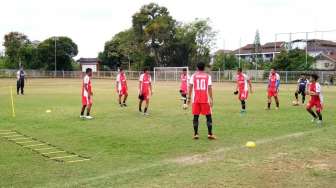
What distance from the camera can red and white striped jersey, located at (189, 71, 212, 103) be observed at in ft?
39.6

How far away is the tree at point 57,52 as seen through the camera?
8681cm

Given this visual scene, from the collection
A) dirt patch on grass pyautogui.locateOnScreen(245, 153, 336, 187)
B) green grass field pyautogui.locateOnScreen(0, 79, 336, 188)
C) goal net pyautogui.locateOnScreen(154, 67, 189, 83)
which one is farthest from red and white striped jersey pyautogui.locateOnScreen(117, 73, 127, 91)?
goal net pyautogui.locateOnScreen(154, 67, 189, 83)

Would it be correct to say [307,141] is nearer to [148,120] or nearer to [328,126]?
[328,126]

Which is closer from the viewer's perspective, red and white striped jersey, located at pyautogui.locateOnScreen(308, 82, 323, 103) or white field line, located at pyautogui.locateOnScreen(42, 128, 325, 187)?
white field line, located at pyautogui.locateOnScreen(42, 128, 325, 187)

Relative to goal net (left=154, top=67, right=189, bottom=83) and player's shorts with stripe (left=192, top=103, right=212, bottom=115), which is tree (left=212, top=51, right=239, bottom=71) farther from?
player's shorts with stripe (left=192, top=103, right=212, bottom=115)

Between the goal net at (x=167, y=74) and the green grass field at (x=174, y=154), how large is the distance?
52450mm

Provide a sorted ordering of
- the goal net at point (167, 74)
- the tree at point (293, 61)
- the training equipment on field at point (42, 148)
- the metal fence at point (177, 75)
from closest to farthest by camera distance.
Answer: the training equipment on field at point (42, 148) → the metal fence at point (177, 75) → the tree at point (293, 61) → the goal net at point (167, 74)

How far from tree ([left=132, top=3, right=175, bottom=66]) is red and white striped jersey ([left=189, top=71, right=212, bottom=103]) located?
63.0m

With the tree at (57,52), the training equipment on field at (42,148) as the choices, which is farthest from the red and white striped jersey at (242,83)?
the tree at (57,52)

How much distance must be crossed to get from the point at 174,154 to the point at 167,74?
6103cm

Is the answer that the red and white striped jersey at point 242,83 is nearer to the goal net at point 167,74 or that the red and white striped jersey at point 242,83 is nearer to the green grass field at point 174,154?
the green grass field at point 174,154

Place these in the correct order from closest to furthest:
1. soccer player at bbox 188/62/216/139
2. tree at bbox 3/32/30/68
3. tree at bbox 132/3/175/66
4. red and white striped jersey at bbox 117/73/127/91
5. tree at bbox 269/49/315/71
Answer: soccer player at bbox 188/62/216/139
red and white striped jersey at bbox 117/73/127/91
tree at bbox 269/49/315/71
tree at bbox 132/3/175/66
tree at bbox 3/32/30/68

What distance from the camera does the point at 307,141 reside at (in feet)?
37.6

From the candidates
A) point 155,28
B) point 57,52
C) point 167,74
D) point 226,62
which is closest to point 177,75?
point 167,74
